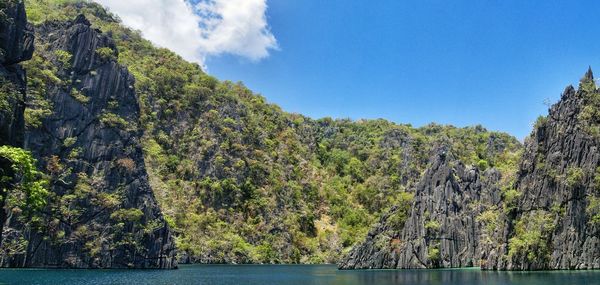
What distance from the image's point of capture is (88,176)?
9775cm

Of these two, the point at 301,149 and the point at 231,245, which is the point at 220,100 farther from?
the point at 231,245

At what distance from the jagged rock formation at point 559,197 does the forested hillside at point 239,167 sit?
83.0ft

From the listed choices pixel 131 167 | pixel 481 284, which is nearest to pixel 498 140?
pixel 131 167

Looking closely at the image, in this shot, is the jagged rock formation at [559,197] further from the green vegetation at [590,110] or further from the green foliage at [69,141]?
the green foliage at [69,141]

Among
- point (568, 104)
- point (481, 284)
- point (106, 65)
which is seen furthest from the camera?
point (106, 65)

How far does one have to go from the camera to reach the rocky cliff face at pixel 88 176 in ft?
293

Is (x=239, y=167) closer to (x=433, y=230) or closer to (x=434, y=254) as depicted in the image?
(x=433, y=230)

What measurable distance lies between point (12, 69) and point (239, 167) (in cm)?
10077

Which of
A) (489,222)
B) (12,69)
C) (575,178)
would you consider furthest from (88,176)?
(575,178)

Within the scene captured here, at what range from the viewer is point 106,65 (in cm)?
11156

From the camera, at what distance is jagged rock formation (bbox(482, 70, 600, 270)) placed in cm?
8194

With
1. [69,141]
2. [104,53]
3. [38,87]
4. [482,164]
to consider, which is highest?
[104,53]

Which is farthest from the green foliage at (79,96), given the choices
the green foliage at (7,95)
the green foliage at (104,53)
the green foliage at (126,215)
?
the green foliage at (7,95)

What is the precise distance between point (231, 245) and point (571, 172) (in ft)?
258
